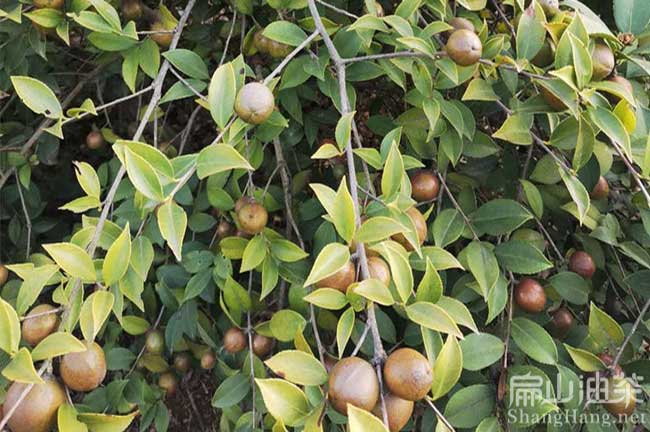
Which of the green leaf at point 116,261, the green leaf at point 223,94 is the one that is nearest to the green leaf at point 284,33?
the green leaf at point 223,94

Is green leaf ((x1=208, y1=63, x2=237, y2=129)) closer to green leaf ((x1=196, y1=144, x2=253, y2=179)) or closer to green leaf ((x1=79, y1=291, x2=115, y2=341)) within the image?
green leaf ((x1=196, y1=144, x2=253, y2=179))

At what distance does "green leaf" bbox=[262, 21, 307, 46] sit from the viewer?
1.00 metres

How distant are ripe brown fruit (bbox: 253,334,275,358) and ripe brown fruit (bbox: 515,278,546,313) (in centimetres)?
47

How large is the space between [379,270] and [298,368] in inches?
6.3

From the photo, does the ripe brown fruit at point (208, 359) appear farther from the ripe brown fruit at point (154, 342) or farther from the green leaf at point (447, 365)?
the green leaf at point (447, 365)

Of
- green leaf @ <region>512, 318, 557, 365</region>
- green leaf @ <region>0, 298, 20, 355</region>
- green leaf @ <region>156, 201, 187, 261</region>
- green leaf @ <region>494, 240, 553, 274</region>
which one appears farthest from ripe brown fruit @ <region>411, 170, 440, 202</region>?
green leaf @ <region>0, 298, 20, 355</region>

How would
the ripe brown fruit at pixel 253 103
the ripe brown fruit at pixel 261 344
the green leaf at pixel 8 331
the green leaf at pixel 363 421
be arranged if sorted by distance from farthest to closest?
the ripe brown fruit at pixel 261 344 < the ripe brown fruit at pixel 253 103 < the green leaf at pixel 8 331 < the green leaf at pixel 363 421

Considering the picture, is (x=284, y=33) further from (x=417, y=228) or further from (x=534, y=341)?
(x=534, y=341)

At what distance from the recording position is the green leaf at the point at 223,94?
2.87 feet

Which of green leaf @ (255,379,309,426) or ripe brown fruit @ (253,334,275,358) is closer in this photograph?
green leaf @ (255,379,309,426)

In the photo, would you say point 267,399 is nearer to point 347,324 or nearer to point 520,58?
point 347,324

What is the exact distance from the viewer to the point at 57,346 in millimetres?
709

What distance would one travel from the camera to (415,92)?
3.57ft

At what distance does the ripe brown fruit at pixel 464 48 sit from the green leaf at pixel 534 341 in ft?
1.51
